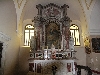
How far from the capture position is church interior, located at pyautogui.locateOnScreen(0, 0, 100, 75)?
8992 mm

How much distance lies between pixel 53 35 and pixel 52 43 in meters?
0.60

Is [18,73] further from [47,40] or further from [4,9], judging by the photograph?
[4,9]

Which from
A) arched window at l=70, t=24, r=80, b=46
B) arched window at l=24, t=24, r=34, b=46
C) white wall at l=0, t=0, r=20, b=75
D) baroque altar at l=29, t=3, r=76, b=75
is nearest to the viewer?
white wall at l=0, t=0, r=20, b=75

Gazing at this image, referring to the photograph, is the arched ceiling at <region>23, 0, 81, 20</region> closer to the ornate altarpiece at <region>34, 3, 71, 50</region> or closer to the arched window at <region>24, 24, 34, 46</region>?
the ornate altarpiece at <region>34, 3, 71, 50</region>

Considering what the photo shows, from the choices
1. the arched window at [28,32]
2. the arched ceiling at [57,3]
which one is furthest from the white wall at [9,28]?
the arched window at [28,32]

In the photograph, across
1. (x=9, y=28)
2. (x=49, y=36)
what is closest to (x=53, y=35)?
(x=49, y=36)

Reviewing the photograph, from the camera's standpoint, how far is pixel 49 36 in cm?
1095

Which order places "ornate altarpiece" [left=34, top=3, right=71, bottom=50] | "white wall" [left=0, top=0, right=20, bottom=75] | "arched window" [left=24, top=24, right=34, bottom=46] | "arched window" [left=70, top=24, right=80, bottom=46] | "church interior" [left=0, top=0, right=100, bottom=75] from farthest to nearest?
"arched window" [left=70, top=24, right=80, bottom=46] → "arched window" [left=24, top=24, right=34, bottom=46] → "ornate altarpiece" [left=34, top=3, right=71, bottom=50] → "church interior" [left=0, top=0, right=100, bottom=75] → "white wall" [left=0, top=0, right=20, bottom=75]

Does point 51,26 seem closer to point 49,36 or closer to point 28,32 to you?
point 49,36

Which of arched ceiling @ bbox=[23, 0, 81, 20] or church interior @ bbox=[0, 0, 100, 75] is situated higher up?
arched ceiling @ bbox=[23, 0, 81, 20]

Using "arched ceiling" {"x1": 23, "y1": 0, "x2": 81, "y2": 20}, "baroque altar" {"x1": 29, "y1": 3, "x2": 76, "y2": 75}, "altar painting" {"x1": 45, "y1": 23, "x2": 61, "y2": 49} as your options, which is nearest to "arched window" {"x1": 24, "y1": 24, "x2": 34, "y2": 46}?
"arched ceiling" {"x1": 23, "y1": 0, "x2": 81, "y2": 20}

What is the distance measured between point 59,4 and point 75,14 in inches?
59.9

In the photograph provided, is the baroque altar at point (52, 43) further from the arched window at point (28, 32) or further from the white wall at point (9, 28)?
the white wall at point (9, 28)

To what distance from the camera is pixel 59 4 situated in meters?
11.6
